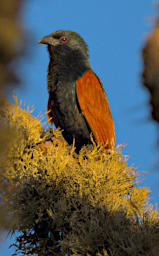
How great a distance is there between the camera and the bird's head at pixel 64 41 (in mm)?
2457

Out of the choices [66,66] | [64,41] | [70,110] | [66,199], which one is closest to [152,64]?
[66,199]

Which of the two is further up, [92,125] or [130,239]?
[92,125]

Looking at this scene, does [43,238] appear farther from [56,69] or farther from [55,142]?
[56,69]

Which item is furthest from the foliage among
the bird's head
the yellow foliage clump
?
the bird's head

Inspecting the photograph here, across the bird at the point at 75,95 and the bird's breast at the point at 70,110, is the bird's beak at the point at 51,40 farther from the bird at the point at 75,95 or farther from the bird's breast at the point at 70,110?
the bird's breast at the point at 70,110

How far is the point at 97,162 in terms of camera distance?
5.70 feet

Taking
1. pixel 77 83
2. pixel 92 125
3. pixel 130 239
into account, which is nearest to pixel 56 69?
pixel 77 83

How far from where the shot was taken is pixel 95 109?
2.38 metres

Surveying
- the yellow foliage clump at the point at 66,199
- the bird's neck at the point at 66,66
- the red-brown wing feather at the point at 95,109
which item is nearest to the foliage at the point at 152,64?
the yellow foliage clump at the point at 66,199

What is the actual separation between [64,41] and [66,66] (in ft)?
0.72

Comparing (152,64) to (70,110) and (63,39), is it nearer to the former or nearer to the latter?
Answer: (70,110)

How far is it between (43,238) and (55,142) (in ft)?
1.97

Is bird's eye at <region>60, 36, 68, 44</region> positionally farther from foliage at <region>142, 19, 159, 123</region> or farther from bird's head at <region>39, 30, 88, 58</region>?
foliage at <region>142, 19, 159, 123</region>

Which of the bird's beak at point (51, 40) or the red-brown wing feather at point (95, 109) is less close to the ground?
the bird's beak at point (51, 40)
